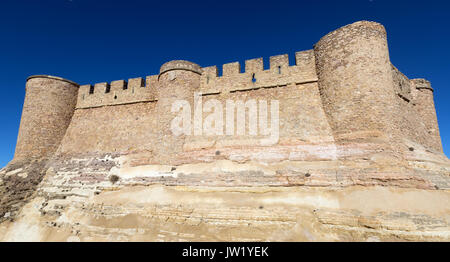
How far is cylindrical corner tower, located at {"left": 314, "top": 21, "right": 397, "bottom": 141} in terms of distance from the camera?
774 cm

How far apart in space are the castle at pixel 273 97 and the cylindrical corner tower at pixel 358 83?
3 cm

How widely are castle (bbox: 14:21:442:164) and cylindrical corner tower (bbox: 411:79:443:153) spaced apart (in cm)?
5

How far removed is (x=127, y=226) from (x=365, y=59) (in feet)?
32.7

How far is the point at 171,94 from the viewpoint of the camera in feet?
35.0

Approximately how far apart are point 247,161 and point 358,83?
15.5 feet

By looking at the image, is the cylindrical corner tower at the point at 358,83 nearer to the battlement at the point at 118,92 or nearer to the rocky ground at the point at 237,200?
the rocky ground at the point at 237,200

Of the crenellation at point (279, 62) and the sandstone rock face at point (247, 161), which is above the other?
the crenellation at point (279, 62)

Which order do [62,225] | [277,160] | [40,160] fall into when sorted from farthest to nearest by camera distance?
[40,160] → [62,225] → [277,160]

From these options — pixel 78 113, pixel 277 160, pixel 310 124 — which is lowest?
pixel 277 160

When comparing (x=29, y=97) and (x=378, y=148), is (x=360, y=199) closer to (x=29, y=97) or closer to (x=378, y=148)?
(x=378, y=148)

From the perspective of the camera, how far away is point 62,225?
9.20 m

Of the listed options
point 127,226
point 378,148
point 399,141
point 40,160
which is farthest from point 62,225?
point 399,141

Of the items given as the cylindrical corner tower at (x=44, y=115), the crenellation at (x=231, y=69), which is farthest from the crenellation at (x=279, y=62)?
the cylindrical corner tower at (x=44, y=115)

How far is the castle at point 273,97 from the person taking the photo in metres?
8.07
